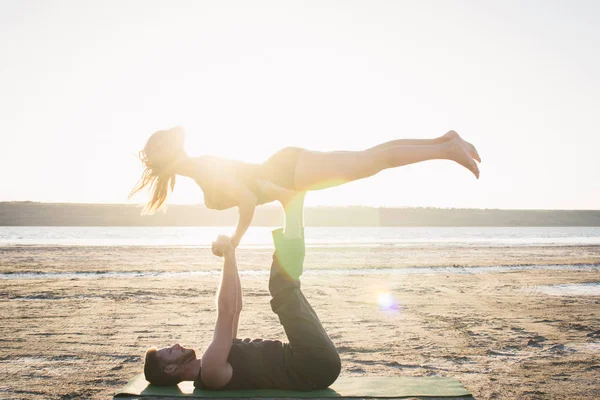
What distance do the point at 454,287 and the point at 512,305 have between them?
2.84 m

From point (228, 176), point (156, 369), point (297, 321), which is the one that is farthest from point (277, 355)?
point (228, 176)

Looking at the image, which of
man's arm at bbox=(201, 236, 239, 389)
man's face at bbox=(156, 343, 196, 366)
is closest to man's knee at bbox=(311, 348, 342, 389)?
man's arm at bbox=(201, 236, 239, 389)

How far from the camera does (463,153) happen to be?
4461mm

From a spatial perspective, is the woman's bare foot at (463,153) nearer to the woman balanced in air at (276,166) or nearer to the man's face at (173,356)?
the woman balanced in air at (276,166)

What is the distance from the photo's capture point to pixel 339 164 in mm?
4277

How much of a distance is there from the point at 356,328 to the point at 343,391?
3.97m

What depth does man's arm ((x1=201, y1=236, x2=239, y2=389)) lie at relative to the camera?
3969mm

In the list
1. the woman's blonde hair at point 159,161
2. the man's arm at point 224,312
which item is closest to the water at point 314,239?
the woman's blonde hair at point 159,161

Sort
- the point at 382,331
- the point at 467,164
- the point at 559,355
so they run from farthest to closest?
1. the point at 382,331
2. the point at 559,355
3. the point at 467,164

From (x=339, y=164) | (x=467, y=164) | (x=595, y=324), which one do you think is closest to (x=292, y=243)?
(x=339, y=164)

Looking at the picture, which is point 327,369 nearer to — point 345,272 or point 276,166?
point 276,166

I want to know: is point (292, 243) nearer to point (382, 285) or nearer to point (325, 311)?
point (325, 311)

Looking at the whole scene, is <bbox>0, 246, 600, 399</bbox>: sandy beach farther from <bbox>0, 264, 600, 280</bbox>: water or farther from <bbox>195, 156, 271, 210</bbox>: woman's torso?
<bbox>195, 156, 271, 210</bbox>: woman's torso

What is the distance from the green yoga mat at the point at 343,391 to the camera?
4.08 m
